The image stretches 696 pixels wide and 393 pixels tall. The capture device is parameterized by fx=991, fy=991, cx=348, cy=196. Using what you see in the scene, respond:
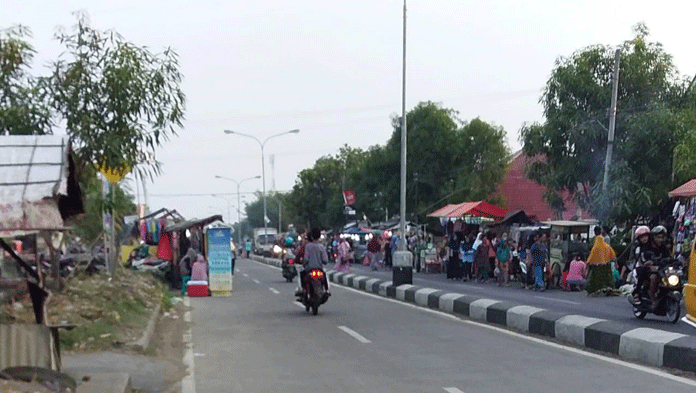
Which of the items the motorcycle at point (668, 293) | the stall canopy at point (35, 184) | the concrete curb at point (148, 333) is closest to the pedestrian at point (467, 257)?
the concrete curb at point (148, 333)

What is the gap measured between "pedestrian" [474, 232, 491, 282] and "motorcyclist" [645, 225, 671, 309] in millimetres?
16544

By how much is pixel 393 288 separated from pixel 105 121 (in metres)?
13.1

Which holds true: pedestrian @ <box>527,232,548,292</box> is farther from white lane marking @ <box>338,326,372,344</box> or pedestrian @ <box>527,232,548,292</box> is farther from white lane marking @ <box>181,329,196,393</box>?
white lane marking @ <box>181,329,196,393</box>

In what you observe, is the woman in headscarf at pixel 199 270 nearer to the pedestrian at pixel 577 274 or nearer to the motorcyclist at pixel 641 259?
the pedestrian at pixel 577 274

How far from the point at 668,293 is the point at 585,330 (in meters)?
3.41

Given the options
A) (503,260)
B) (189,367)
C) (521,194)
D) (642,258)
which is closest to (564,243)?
(503,260)

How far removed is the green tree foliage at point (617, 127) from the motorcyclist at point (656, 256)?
630 inches

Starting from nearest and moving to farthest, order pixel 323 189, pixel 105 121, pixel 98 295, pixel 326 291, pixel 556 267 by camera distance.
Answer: pixel 105 121 → pixel 98 295 → pixel 326 291 → pixel 556 267 → pixel 323 189

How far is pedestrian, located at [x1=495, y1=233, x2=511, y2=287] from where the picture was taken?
31.6 meters

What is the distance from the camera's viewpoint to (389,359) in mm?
12414

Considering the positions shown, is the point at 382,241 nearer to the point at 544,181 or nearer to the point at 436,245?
the point at 436,245

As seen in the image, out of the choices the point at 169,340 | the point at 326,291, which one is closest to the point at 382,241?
the point at 326,291

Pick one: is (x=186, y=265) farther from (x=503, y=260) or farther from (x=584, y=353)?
(x=584, y=353)

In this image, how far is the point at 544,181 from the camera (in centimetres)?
3631
